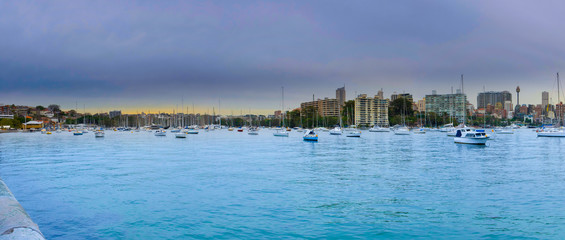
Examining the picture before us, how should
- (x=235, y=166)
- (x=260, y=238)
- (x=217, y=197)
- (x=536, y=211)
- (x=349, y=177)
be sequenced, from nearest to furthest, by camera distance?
(x=260, y=238)
(x=536, y=211)
(x=217, y=197)
(x=349, y=177)
(x=235, y=166)

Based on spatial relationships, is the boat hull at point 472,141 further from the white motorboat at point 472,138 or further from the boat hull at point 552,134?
the boat hull at point 552,134

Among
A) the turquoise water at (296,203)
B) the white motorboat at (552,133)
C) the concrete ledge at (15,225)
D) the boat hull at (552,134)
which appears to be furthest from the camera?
the white motorboat at (552,133)

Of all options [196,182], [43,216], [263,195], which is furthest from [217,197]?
[43,216]

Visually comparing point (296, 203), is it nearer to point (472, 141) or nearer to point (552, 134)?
point (472, 141)

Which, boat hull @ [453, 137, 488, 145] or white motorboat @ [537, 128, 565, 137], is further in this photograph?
white motorboat @ [537, 128, 565, 137]

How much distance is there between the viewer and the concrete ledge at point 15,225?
379cm

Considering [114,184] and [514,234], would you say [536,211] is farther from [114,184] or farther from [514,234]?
[114,184]

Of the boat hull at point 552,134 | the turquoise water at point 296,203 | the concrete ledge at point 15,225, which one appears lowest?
the boat hull at point 552,134

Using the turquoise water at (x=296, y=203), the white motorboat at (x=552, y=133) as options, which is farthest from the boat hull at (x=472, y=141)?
the white motorboat at (x=552, y=133)

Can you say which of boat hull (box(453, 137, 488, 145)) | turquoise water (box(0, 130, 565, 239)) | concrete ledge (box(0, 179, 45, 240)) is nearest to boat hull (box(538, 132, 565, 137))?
boat hull (box(453, 137, 488, 145))

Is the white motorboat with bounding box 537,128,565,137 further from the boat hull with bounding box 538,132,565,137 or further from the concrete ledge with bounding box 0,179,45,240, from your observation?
the concrete ledge with bounding box 0,179,45,240

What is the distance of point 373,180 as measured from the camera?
24047mm

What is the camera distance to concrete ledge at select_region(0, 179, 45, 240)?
3.79 metres

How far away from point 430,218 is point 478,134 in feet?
173
